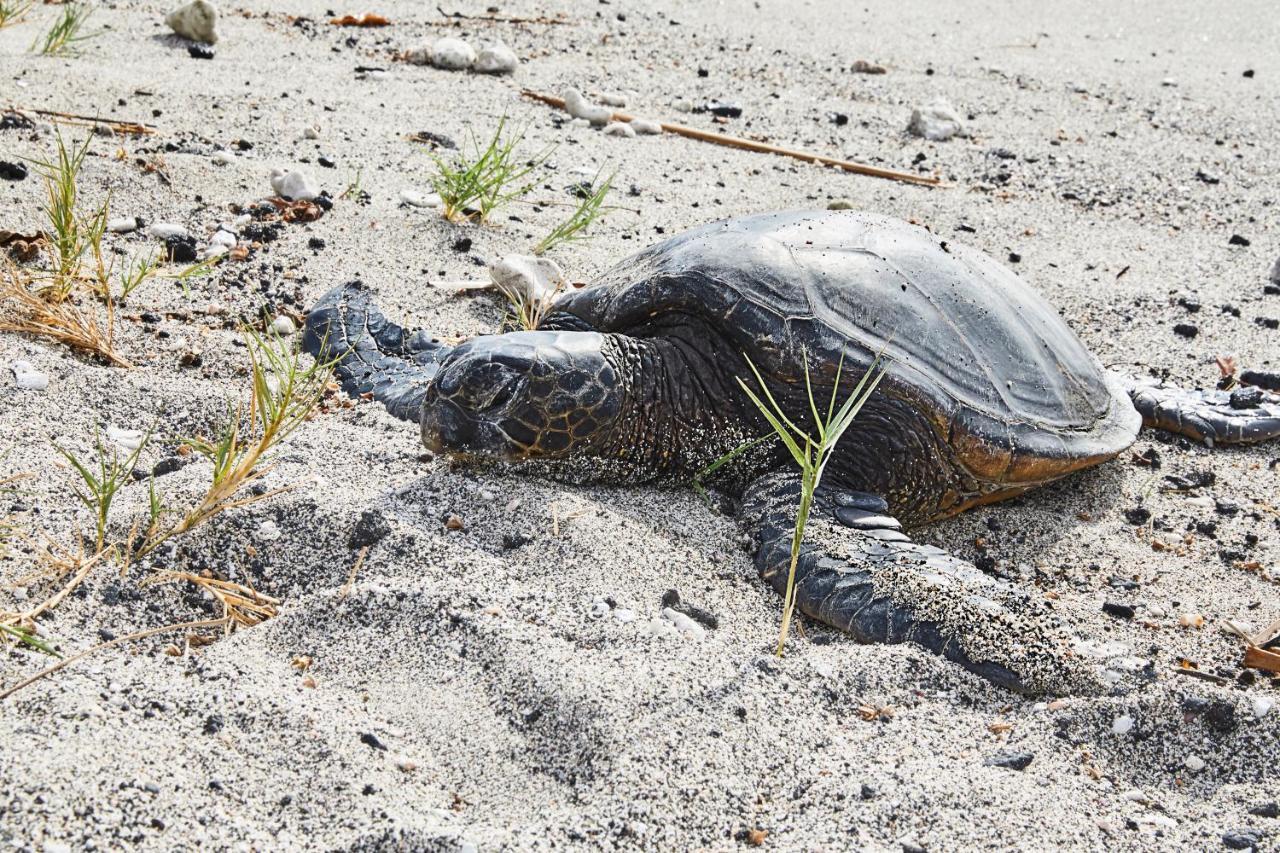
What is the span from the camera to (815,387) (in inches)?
127

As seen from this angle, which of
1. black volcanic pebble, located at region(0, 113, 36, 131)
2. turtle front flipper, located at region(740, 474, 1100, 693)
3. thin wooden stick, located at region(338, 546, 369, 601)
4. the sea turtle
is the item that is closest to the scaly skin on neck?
the sea turtle

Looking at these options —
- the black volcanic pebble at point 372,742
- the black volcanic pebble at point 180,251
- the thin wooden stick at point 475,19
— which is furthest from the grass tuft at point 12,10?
the black volcanic pebble at point 372,742

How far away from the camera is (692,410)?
3.28m

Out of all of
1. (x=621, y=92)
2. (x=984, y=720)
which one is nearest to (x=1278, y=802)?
(x=984, y=720)

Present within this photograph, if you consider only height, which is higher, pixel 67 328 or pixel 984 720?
pixel 984 720

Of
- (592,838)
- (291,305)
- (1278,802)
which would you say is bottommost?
(291,305)

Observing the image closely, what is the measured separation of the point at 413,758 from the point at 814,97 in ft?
18.1

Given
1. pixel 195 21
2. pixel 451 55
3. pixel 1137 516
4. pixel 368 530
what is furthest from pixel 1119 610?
pixel 195 21

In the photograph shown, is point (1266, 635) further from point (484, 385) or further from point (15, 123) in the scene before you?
point (15, 123)

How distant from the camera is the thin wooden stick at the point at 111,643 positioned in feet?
6.73

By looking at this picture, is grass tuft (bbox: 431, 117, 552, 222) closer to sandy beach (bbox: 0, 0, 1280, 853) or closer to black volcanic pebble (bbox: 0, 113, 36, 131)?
sandy beach (bbox: 0, 0, 1280, 853)

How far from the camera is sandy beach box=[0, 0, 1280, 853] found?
202 centimetres

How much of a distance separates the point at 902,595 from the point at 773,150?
144 inches

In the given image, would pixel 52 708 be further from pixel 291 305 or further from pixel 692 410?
pixel 291 305
